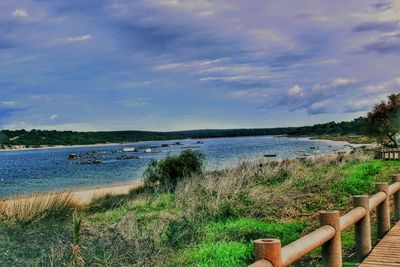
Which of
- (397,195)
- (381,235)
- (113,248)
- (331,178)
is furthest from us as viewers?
(331,178)

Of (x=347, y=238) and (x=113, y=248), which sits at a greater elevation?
(x=113, y=248)

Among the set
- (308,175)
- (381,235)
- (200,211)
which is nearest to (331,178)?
(308,175)

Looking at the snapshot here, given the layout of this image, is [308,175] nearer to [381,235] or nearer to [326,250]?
[381,235]

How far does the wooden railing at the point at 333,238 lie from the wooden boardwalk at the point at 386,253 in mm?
308

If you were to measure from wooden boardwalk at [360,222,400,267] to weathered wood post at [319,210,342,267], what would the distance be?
0.62 meters

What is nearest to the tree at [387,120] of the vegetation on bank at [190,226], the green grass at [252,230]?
the vegetation on bank at [190,226]

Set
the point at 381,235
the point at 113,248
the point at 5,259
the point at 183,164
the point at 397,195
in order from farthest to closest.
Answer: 1. the point at 183,164
2. the point at 397,195
3. the point at 381,235
4. the point at 113,248
5. the point at 5,259

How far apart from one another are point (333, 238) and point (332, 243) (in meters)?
0.08

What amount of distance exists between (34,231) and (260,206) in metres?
7.89

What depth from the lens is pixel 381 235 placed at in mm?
9250

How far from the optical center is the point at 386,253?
7.56 m

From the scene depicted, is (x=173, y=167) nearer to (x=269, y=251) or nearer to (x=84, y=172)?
(x=269, y=251)

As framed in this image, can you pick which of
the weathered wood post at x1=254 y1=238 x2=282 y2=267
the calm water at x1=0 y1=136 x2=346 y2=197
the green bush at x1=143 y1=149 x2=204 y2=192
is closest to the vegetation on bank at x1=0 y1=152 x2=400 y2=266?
the weathered wood post at x1=254 y1=238 x2=282 y2=267

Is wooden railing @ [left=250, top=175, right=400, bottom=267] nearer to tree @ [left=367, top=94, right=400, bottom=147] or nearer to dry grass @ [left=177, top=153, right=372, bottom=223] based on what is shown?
dry grass @ [left=177, top=153, right=372, bottom=223]
